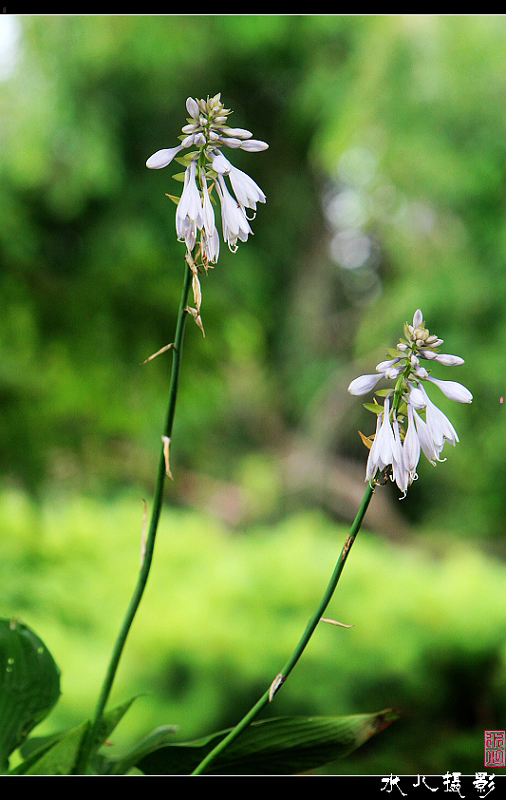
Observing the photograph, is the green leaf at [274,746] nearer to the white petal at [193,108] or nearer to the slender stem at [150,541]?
the slender stem at [150,541]

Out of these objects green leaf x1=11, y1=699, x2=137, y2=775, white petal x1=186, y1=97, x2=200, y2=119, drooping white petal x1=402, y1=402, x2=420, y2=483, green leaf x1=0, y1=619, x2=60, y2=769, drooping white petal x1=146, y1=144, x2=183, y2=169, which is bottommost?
green leaf x1=11, y1=699, x2=137, y2=775

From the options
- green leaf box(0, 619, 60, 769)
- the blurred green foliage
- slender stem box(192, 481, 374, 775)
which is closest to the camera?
slender stem box(192, 481, 374, 775)

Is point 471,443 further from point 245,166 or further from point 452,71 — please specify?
point 245,166

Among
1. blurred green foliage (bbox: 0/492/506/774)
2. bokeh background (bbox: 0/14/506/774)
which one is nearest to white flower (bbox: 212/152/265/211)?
bokeh background (bbox: 0/14/506/774)

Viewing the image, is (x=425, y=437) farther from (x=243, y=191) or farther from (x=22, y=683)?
(x=22, y=683)

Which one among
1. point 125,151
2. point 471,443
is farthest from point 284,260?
point 471,443

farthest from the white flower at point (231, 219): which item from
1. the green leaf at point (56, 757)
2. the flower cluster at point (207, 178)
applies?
the green leaf at point (56, 757)

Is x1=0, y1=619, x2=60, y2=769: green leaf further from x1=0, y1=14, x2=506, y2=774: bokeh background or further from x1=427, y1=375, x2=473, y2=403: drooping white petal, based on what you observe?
x1=0, y1=14, x2=506, y2=774: bokeh background

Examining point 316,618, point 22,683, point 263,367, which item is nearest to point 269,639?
point 22,683
